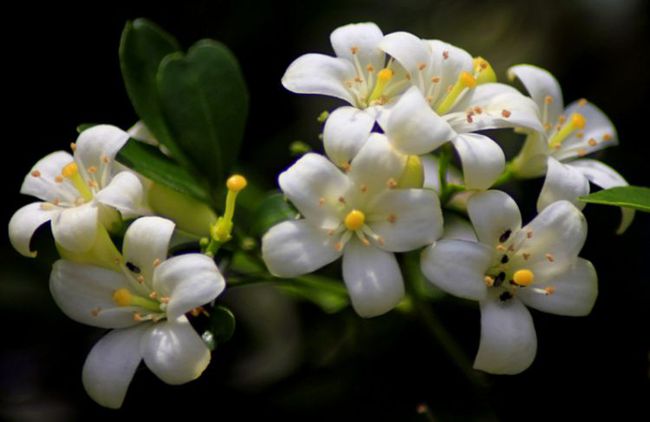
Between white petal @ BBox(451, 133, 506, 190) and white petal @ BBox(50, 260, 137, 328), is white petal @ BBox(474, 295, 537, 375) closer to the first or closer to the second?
white petal @ BBox(451, 133, 506, 190)

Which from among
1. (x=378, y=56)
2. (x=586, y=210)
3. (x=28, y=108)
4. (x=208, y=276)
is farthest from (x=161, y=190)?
(x=586, y=210)

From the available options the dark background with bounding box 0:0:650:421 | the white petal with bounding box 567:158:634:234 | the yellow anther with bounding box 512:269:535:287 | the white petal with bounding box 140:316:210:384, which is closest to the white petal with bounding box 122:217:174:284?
the white petal with bounding box 140:316:210:384

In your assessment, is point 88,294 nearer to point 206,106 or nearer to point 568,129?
point 206,106

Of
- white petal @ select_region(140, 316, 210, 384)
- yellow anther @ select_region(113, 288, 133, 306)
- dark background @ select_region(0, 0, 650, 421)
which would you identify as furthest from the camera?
dark background @ select_region(0, 0, 650, 421)

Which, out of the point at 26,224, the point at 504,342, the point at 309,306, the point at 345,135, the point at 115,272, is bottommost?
the point at 309,306

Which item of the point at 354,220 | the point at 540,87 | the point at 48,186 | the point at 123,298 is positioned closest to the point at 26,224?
the point at 48,186

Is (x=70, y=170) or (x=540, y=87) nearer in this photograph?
(x=70, y=170)

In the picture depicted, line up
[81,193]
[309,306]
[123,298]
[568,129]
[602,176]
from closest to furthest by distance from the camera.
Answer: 1. [123,298]
2. [81,193]
3. [602,176]
4. [568,129]
5. [309,306]
